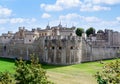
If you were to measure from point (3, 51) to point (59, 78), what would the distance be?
35884mm

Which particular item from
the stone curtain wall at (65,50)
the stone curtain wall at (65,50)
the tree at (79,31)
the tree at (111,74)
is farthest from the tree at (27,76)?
the tree at (79,31)

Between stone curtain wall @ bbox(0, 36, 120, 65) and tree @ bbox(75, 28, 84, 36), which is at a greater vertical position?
tree @ bbox(75, 28, 84, 36)

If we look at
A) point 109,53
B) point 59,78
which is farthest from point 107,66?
point 109,53

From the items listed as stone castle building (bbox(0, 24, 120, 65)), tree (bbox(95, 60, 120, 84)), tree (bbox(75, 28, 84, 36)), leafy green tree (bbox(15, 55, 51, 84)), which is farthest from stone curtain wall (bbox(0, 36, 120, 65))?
tree (bbox(95, 60, 120, 84))

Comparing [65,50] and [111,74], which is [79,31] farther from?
[111,74]

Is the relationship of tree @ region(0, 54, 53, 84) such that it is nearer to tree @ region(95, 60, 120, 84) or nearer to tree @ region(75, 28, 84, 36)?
tree @ region(95, 60, 120, 84)

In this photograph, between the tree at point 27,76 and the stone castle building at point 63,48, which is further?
the stone castle building at point 63,48

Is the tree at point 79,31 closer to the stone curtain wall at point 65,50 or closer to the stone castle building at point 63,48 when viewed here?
the stone castle building at point 63,48

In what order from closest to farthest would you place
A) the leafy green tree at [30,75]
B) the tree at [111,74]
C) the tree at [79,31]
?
1. the tree at [111,74]
2. the leafy green tree at [30,75]
3. the tree at [79,31]

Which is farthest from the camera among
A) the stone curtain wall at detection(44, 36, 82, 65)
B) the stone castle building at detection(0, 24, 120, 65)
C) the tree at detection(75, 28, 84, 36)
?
the tree at detection(75, 28, 84, 36)

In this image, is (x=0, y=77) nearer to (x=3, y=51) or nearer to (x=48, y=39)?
(x=48, y=39)

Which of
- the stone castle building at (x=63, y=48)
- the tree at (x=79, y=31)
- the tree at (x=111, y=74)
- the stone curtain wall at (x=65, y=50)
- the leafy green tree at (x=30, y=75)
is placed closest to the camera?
the tree at (x=111, y=74)

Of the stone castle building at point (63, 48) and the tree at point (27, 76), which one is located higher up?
the stone castle building at point (63, 48)

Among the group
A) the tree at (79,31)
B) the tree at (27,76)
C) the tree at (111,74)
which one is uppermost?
the tree at (79,31)
